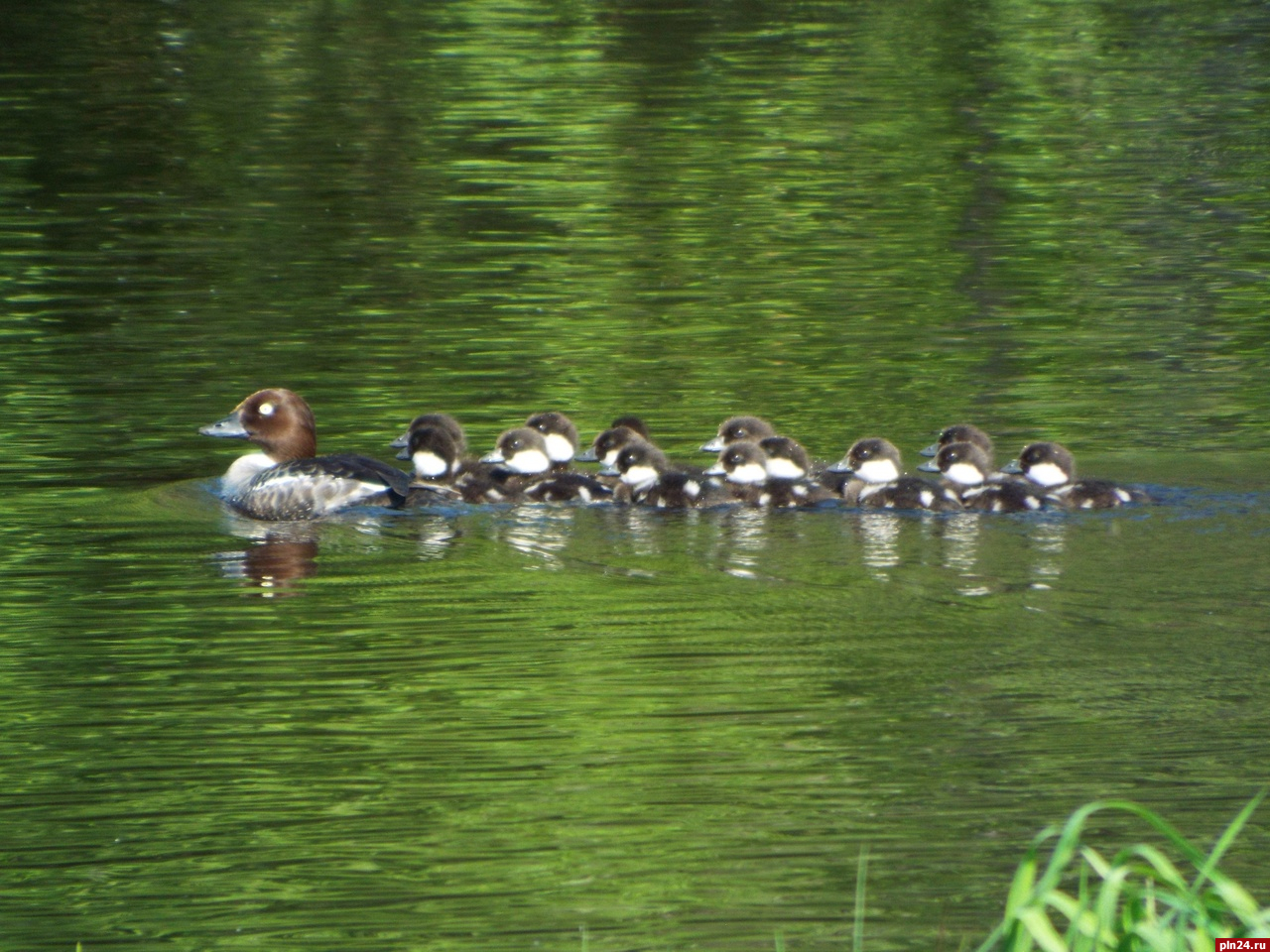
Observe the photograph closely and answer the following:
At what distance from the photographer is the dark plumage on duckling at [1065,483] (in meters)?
8.41

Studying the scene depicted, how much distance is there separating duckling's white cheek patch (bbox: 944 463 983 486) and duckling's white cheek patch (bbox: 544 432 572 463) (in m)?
1.75

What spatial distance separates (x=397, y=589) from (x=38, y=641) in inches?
48.2

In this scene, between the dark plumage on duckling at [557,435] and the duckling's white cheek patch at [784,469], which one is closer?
the duckling's white cheek patch at [784,469]

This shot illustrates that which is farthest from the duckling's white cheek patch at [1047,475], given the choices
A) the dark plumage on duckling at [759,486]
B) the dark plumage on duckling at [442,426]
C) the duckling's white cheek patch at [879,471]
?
the dark plumage on duckling at [442,426]

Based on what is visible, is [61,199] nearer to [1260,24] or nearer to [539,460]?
[539,460]

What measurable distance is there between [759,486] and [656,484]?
1.36 feet

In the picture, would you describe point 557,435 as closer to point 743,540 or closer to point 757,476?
point 757,476

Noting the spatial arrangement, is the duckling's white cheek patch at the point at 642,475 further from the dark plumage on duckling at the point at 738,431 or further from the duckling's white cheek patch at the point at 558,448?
the duckling's white cheek patch at the point at 558,448

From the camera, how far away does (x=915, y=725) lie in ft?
19.6

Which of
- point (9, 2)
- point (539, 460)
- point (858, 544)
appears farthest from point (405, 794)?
point (9, 2)

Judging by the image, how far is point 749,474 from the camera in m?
8.82

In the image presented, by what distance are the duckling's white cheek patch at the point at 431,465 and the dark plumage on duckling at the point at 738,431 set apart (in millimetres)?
1135

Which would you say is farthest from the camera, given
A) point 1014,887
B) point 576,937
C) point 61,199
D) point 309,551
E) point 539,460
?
point 61,199

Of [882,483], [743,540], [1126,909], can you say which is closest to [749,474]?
[882,483]
